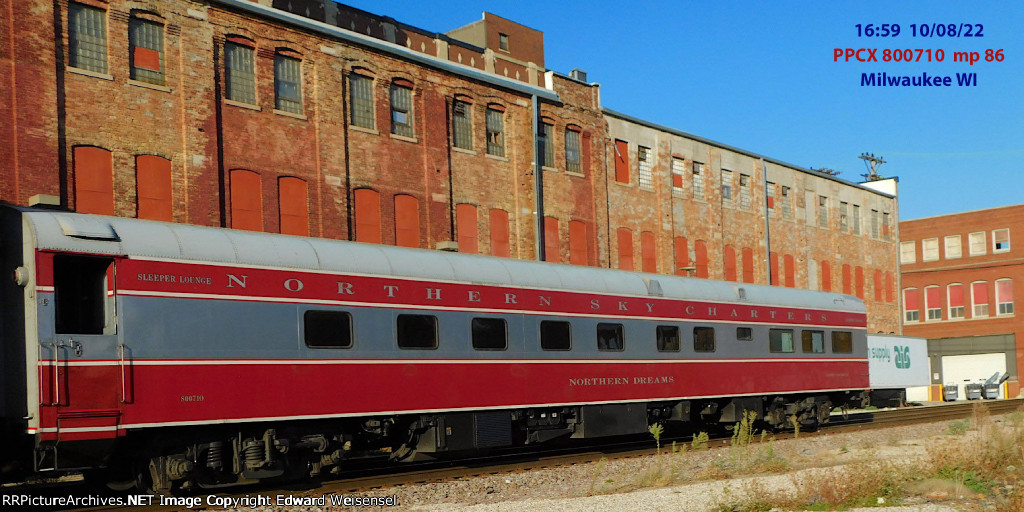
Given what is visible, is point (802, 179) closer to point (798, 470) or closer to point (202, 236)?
point (798, 470)

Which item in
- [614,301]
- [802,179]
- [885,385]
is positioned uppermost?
[802,179]

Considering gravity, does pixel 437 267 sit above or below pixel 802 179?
below

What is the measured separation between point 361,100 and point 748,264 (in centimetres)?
→ 2231

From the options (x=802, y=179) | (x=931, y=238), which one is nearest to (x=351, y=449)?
(x=802, y=179)

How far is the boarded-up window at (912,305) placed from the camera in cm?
6800

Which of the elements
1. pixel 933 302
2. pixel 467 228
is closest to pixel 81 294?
pixel 467 228

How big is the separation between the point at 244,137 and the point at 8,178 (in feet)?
19.4

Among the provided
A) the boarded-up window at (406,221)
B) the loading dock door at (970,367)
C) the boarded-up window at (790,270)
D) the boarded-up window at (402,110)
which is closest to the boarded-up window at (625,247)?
the boarded-up window at (406,221)

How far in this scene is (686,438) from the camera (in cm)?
2425

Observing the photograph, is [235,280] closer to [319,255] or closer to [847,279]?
[319,255]

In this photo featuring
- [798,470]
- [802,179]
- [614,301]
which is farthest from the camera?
[802,179]

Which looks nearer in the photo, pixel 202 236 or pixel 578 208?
pixel 202 236

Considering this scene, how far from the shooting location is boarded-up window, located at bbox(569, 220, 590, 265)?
1348 inches

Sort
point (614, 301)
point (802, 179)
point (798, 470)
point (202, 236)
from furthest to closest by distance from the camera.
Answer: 1. point (802, 179)
2. point (614, 301)
3. point (798, 470)
4. point (202, 236)
